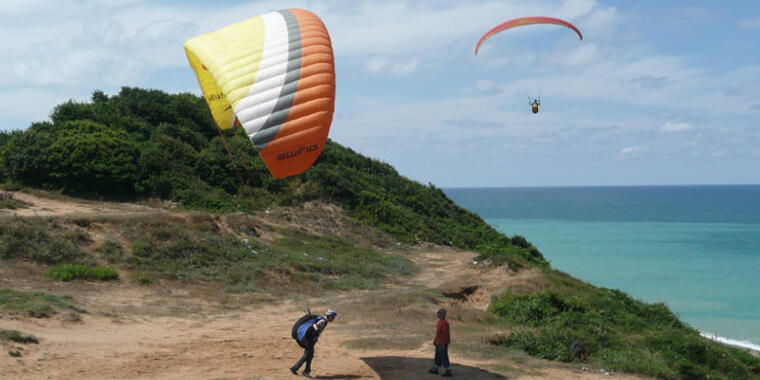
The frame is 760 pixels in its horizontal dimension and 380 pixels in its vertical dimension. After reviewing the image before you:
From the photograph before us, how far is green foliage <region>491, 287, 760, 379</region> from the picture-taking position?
539 inches

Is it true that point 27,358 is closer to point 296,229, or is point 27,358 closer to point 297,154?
point 297,154

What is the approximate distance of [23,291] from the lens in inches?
599

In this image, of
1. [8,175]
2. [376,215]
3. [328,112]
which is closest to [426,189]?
[376,215]

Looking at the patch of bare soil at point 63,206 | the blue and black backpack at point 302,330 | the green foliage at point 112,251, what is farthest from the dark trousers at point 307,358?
the patch of bare soil at point 63,206

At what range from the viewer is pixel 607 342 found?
579 inches

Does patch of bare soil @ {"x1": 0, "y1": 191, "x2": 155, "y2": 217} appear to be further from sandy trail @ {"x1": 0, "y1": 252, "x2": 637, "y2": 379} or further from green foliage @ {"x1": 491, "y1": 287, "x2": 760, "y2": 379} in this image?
green foliage @ {"x1": 491, "y1": 287, "x2": 760, "y2": 379}

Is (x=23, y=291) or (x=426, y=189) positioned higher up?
(x=426, y=189)

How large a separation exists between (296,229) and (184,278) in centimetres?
997

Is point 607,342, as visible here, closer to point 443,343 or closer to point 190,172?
point 443,343

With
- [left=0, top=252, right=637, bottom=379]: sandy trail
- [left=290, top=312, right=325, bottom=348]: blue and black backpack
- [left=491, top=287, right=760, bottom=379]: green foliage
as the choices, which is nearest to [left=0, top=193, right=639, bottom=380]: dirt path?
[left=0, top=252, right=637, bottom=379]: sandy trail

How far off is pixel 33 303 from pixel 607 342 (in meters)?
13.7

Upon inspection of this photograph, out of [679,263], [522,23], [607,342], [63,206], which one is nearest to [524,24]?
[522,23]

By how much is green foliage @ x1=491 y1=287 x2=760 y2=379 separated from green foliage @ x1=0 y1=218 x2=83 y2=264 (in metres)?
13.7

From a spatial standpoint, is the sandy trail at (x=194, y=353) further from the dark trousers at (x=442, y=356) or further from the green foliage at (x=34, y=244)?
the green foliage at (x=34, y=244)
